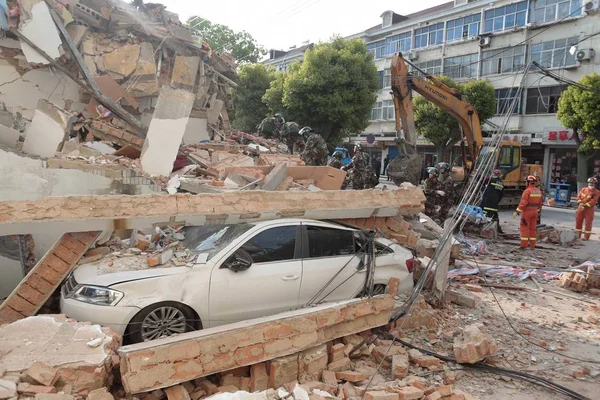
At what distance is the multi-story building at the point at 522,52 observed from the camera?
26.2 m

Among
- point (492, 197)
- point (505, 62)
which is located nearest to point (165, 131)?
point (492, 197)

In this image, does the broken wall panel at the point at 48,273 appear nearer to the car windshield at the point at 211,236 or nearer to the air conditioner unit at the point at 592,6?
the car windshield at the point at 211,236

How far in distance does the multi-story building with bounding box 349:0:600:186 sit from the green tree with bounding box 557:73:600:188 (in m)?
2.05

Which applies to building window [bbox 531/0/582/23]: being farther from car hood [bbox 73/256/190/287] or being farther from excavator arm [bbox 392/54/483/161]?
car hood [bbox 73/256/190/287]

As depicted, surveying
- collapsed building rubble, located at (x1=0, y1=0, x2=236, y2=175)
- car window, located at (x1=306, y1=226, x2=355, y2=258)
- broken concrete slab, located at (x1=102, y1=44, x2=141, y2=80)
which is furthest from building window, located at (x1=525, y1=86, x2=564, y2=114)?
car window, located at (x1=306, y1=226, x2=355, y2=258)

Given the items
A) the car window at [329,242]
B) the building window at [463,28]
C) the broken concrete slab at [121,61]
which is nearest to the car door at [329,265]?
the car window at [329,242]

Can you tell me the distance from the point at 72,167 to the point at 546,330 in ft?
26.5

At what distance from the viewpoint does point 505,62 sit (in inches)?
1166

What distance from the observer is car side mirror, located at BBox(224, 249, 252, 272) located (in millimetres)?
4969

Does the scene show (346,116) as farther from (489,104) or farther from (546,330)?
(546,330)

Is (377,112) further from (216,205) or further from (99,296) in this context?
(99,296)

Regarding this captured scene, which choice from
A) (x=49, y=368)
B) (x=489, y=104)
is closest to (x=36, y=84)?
(x=49, y=368)

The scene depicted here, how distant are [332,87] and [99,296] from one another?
22.7m

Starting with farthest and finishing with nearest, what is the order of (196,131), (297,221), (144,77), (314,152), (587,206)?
(196,131)
(144,77)
(314,152)
(587,206)
(297,221)
